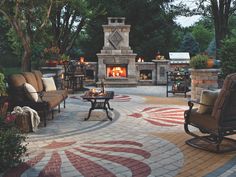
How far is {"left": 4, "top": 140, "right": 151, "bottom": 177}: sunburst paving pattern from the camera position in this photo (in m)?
4.55

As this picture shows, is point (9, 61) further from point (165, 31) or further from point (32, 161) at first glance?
point (32, 161)

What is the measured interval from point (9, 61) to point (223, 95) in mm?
27359

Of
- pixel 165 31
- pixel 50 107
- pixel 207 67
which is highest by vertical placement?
pixel 165 31

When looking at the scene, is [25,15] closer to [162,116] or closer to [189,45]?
[162,116]

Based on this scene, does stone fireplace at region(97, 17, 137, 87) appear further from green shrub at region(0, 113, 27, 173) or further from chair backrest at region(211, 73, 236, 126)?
green shrub at region(0, 113, 27, 173)

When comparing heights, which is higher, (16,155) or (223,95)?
(223,95)

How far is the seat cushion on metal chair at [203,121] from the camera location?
542 centimetres

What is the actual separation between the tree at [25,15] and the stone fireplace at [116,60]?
14.1ft

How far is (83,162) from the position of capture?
195 inches

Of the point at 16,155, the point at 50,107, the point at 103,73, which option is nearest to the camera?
the point at 16,155

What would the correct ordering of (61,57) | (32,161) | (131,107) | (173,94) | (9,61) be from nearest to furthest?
1. (32,161)
2. (131,107)
3. (173,94)
4. (61,57)
5. (9,61)

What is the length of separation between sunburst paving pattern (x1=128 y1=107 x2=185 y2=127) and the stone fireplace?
6.95m

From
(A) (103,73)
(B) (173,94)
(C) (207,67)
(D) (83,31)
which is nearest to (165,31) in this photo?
(D) (83,31)

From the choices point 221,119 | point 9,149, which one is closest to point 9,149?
point 9,149
